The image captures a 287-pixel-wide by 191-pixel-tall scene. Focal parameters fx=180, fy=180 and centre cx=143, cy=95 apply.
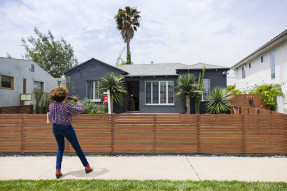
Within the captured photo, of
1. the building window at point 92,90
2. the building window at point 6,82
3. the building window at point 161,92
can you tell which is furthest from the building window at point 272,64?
→ the building window at point 6,82

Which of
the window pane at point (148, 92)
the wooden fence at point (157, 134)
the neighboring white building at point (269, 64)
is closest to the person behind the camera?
the wooden fence at point (157, 134)

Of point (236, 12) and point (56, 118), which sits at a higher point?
point (236, 12)

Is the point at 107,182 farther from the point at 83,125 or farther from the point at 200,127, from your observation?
the point at 200,127

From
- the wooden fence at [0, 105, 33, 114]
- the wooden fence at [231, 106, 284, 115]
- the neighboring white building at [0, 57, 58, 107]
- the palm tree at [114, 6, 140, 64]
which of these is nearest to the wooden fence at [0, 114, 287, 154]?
the wooden fence at [231, 106, 284, 115]

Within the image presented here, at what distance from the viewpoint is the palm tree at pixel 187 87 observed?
449 inches

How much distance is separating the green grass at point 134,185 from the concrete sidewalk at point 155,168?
24 cm

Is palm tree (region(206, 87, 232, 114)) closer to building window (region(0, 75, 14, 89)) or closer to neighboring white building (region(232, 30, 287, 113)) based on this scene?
neighboring white building (region(232, 30, 287, 113))

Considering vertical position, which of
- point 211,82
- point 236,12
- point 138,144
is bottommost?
point 138,144

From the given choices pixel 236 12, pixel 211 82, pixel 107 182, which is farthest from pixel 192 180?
pixel 211 82

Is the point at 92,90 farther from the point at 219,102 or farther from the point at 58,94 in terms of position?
the point at 58,94

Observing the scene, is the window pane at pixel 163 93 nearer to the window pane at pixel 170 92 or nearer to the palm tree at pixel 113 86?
the window pane at pixel 170 92

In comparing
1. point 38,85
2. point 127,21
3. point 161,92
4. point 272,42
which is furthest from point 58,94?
point 127,21

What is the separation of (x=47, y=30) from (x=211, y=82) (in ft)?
95.3

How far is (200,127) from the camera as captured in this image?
15.9 feet
